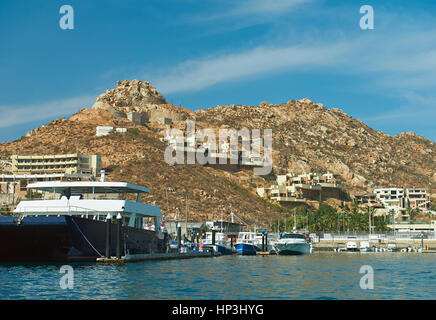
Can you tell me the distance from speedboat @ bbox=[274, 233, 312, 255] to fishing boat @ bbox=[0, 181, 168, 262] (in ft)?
114

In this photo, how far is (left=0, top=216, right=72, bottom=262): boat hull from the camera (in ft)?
163

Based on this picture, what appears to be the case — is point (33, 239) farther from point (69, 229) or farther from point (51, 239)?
point (69, 229)

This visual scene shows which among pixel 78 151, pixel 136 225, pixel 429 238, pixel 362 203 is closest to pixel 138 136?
pixel 78 151

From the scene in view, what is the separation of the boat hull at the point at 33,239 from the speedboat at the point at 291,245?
43320 millimetres

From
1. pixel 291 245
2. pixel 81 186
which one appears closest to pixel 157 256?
pixel 81 186

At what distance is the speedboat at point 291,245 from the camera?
8600 centimetres

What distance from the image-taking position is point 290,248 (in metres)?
86.1

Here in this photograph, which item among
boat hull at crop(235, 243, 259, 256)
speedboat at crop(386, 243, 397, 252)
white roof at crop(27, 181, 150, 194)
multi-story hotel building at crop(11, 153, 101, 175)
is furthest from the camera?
multi-story hotel building at crop(11, 153, 101, 175)

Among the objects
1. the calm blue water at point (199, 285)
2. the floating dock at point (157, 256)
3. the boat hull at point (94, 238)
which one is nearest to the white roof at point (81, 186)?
the boat hull at point (94, 238)

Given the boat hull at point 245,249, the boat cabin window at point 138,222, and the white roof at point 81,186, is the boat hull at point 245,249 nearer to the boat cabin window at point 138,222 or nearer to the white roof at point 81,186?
the boat cabin window at point 138,222

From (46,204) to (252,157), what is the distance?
474ft

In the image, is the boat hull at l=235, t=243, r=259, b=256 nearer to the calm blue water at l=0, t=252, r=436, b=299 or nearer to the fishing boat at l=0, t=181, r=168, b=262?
the fishing boat at l=0, t=181, r=168, b=262

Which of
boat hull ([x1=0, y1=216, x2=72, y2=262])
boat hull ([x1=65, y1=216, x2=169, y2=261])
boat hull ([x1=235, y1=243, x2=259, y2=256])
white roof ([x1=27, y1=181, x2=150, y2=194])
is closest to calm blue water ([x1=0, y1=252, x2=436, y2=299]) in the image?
boat hull ([x1=65, y1=216, x2=169, y2=261])

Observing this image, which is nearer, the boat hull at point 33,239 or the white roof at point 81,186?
the boat hull at point 33,239
